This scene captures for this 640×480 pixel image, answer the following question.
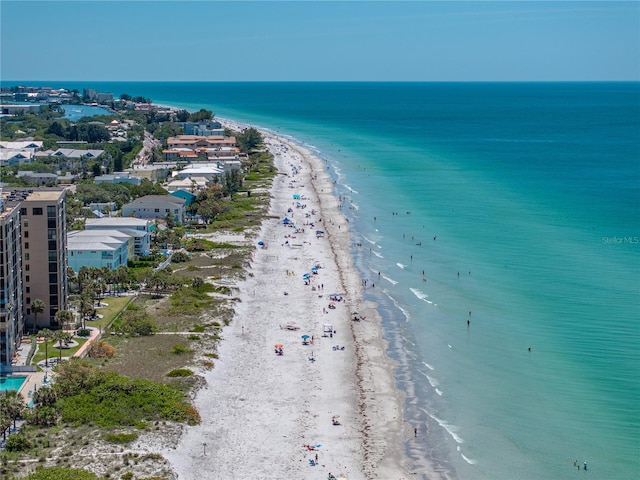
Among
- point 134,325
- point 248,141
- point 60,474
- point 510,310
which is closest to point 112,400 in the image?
point 60,474

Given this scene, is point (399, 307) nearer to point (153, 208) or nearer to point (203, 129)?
point (153, 208)

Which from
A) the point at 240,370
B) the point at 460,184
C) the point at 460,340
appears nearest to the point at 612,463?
the point at 460,340

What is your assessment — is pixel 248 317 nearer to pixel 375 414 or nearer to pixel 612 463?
pixel 375 414

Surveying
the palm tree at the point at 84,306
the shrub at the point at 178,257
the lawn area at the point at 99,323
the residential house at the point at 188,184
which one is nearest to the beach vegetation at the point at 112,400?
the lawn area at the point at 99,323

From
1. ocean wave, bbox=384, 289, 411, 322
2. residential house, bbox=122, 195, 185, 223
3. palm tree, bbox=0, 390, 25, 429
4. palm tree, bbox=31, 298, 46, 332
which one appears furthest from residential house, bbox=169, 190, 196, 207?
palm tree, bbox=0, 390, 25, 429

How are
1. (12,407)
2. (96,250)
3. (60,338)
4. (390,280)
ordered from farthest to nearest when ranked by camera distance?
(390,280) → (96,250) → (60,338) → (12,407)

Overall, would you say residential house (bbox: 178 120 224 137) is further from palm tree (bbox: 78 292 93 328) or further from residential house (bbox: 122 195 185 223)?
palm tree (bbox: 78 292 93 328)
